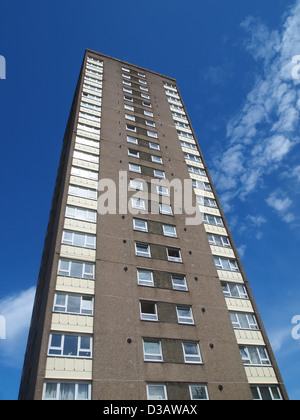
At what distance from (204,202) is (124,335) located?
55.6 ft

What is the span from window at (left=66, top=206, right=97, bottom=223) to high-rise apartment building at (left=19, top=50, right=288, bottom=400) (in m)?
0.12

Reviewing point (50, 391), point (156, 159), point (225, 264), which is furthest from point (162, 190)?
point (50, 391)

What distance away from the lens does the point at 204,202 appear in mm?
31344

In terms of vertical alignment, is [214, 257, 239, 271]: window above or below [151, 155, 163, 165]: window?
below

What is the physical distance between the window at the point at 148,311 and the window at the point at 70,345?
12.8 ft

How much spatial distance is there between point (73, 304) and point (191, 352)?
Result: 7.91 metres

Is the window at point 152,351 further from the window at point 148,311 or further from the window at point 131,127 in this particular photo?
the window at point 131,127

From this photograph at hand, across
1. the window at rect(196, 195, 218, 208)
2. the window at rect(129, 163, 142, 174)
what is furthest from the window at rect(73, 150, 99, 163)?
the window at rect(196, 195, 218, 208)

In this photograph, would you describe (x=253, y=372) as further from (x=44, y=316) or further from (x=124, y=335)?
(x=44, y=316)

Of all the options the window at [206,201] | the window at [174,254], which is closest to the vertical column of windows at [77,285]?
the window at [174,254]

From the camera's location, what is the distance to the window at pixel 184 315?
68.6 feet

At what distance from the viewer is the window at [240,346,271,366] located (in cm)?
2064

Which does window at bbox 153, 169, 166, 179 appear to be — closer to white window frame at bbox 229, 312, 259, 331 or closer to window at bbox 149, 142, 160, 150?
window at bbox 149, 142, 160, 150
